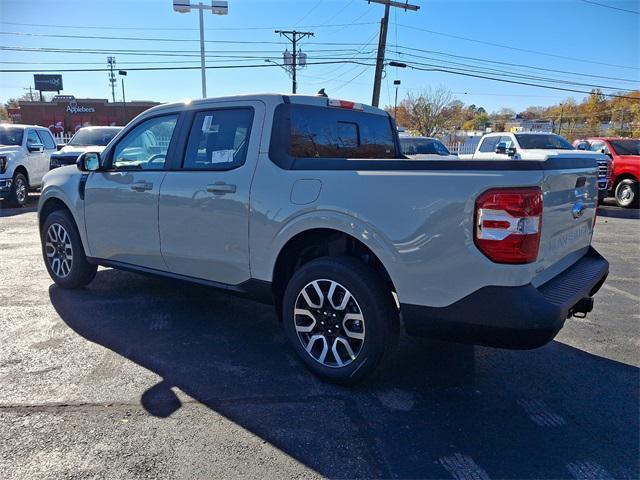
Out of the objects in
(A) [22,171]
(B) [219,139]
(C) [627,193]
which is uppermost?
(B) [219,139]

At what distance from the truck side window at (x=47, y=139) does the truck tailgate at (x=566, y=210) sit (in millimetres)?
14412

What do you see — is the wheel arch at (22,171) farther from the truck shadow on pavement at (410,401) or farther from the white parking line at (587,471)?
the white parking line at (587,471)

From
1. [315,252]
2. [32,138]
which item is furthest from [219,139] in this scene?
[32,138]

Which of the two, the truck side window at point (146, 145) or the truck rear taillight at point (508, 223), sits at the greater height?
the truck side window at point (146, 145)

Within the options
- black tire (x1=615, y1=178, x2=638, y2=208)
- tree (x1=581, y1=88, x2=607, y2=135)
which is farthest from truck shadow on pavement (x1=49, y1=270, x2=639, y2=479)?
tree (x1=581, y1=88, x2=607, y2=135)

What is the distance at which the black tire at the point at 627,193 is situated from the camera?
1319cm

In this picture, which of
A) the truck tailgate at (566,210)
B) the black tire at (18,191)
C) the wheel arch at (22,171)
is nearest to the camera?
the truck tailgate at (566,210)

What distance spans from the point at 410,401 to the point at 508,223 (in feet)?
4.38

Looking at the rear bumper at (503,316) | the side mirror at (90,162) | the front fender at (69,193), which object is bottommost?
the rear bumper at (503,316)

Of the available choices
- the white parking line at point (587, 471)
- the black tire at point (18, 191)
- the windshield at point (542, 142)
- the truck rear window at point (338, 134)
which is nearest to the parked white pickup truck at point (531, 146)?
the windshield at point (542, 142)

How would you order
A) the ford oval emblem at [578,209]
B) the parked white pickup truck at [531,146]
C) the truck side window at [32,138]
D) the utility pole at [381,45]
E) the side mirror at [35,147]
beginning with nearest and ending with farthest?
the ford oval emblem at [578,209], the parked white pickup truck at [531,146], the side mirror at [35,147], the truck side window at [32,138], the utility pole at [381,45]

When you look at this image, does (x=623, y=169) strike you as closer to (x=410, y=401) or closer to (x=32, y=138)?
(x=410, y=401)

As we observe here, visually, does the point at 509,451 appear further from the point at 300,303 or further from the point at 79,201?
the point at 79,201

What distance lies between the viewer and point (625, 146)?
14117 mm
